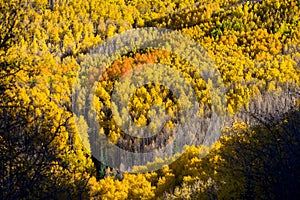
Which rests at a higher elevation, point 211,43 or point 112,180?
point 211,43

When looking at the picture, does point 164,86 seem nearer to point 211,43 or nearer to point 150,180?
point 211,43

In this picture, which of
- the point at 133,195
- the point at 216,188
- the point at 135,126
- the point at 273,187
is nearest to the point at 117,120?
the point at 135,126

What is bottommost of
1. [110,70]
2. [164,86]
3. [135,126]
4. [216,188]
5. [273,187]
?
[273,187]

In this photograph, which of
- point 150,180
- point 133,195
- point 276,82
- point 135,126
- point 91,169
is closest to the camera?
point 133,195

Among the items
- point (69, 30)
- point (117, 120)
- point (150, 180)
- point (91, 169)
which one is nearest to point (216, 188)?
point (150, 180)

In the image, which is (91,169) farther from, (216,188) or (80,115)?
(216,188)

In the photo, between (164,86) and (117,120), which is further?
(164,86)

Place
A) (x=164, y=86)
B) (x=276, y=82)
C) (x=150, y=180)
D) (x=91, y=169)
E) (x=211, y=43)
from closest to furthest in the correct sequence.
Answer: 1. (x=150, y=180)
2. (x=91, y=169)
3. (x=276, y=82)
4. (x=164, y=86)
5. (x=211, y=43)

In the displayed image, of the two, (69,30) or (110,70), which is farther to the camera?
(69,30)

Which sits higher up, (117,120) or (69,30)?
(69,30)
